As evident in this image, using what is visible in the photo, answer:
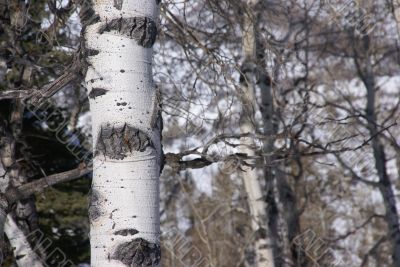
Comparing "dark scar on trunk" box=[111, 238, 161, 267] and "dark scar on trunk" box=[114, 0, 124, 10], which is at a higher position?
"dark scar on trunk" box=[114, 0, 124, 10]

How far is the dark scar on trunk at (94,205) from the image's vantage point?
221cm

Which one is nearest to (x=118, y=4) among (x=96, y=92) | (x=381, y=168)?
(x=96, y=92)

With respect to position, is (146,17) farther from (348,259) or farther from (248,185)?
(348,259)

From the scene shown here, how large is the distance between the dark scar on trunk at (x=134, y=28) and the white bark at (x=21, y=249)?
9.29 ft

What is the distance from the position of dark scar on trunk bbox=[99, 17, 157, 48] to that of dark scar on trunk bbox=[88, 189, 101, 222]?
59cm

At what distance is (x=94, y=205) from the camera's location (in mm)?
2234

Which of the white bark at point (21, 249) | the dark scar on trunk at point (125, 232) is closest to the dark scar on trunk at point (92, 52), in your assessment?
the dark scar on trunk at point (125, 232)

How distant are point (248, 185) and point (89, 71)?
514 cm

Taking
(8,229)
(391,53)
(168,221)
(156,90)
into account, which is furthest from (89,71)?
(168,221)

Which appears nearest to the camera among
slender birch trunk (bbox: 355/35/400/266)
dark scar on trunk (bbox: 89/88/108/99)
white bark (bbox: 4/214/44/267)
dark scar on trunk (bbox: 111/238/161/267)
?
dark scar on trunk (bbox: 111/238/161/267)

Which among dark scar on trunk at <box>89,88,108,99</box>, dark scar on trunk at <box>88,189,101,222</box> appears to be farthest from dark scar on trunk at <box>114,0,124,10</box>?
dark scar on trunk at <box>88,189,101,222</box>

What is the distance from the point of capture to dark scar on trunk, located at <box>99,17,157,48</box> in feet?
7.70

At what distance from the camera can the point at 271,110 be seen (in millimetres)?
8109

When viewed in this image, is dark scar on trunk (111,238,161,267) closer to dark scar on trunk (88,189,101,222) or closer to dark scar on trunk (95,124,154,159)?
dark scar on trunk (88,189,101,222)
